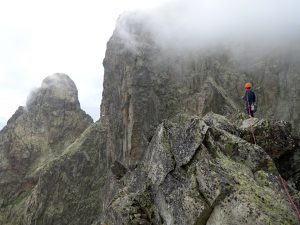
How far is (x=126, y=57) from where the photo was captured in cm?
11031

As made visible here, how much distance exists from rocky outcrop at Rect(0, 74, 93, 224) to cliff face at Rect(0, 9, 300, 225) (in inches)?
17.4

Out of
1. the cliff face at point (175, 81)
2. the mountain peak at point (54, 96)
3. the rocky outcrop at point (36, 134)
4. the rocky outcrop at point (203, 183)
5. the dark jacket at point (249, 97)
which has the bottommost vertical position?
the rocky outcrop at point (203, 183)

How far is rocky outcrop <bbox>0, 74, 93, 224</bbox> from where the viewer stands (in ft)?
560

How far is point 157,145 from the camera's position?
79.5 ft

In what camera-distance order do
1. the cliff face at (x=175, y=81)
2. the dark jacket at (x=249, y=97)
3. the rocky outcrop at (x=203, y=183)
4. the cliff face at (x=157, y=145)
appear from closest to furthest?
the rocky outcrop at (x=203, y=183), the cliff face at (x=157, y=145), the dark jacket at (x=249, y=97), the cliff face at (x=175, y=81)

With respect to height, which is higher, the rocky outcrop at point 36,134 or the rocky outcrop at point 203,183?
the rocky outcrop at point 36,134

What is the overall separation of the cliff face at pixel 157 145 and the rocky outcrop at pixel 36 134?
0.44m

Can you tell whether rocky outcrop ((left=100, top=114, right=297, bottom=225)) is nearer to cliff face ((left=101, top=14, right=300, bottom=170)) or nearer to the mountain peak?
cliff face ((left=101, top=14, right=300, bottom=170))

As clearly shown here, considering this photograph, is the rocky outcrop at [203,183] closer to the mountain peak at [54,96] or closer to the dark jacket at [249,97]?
the dark jacket at [249,97]

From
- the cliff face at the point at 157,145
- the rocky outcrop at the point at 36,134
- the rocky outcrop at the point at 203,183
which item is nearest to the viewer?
the rocky outcrop at the point at 203,183

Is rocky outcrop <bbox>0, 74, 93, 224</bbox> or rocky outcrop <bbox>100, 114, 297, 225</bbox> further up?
rocky outcrop <bbox>0, 74, 93, 224</bbox>

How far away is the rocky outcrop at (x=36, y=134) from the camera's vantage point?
171m

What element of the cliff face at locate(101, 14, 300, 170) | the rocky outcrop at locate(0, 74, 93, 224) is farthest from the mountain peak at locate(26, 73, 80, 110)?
the cliff face at locate(101, 14, 300, 170)

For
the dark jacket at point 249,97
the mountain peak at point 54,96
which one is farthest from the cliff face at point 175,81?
the mountain peak at point 54,96
